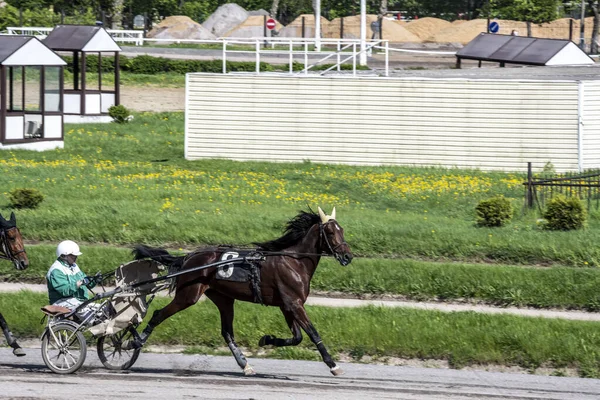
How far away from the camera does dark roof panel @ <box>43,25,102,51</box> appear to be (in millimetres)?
40469

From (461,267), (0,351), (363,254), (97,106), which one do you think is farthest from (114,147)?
(0,351)

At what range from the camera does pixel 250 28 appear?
7744 cm

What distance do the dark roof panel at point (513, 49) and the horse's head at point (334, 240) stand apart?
85.9ft

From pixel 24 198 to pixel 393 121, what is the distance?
12.0 m

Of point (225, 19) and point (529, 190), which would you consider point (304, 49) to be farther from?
point (529, 190)

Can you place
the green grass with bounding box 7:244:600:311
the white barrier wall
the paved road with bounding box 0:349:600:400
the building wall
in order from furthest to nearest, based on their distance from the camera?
the white barrier wall < the building wall < the green grass with bounding box 7:244:600:311 < the paved road with bounding box 0:349:600:400

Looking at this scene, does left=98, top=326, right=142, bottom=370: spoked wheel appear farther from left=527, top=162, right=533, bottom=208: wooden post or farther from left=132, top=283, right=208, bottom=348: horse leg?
left=527, top=162, right=533, bottom=208: wooden post

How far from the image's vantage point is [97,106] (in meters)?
40.5

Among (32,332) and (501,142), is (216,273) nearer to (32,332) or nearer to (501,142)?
(32,332)

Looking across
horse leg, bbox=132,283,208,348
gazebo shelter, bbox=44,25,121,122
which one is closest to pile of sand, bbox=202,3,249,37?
gazebo shelter, bbox=44,25,121,122

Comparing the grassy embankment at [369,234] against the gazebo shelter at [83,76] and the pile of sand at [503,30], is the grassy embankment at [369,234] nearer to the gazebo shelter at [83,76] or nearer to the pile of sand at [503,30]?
the gazebo shelter at [83,76]

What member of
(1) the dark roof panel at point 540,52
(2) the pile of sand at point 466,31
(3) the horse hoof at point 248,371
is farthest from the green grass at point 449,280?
(2) the pile of sand at point 466,31

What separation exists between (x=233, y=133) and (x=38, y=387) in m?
20.3

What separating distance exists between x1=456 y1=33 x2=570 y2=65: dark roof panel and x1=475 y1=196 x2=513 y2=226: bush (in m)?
16.6
